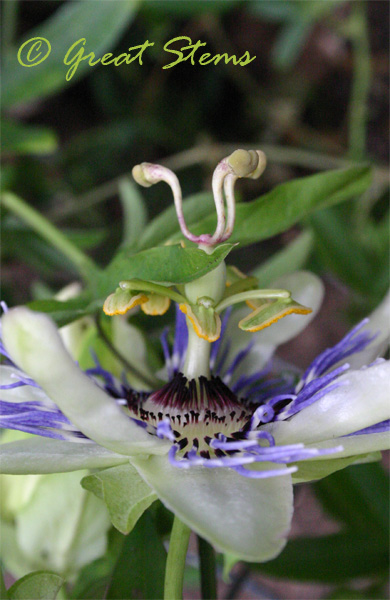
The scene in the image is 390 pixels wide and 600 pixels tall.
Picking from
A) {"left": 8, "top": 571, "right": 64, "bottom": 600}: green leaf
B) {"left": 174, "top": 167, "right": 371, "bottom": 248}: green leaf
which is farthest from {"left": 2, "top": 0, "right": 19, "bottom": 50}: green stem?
{"left": 8, "top": 571, "right": 64, "bottom": 600}: green leaf

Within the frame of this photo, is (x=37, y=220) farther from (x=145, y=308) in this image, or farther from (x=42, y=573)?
(x=42, y=573)

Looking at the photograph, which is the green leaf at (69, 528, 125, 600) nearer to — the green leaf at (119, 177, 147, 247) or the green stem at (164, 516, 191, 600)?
the green stem at (164, 516, 191, 600)

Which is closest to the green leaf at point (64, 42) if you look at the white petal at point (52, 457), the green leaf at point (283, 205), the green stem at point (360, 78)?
the green leaf at point (283, 205)

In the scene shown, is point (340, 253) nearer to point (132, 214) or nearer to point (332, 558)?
point (132, 214)

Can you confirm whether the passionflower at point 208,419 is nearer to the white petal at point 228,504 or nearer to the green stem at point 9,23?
the white petal at point 228,504

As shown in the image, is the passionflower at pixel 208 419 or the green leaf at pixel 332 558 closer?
the passionflower at pixel 208 419

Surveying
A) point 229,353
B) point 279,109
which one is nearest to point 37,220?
point 229,353
